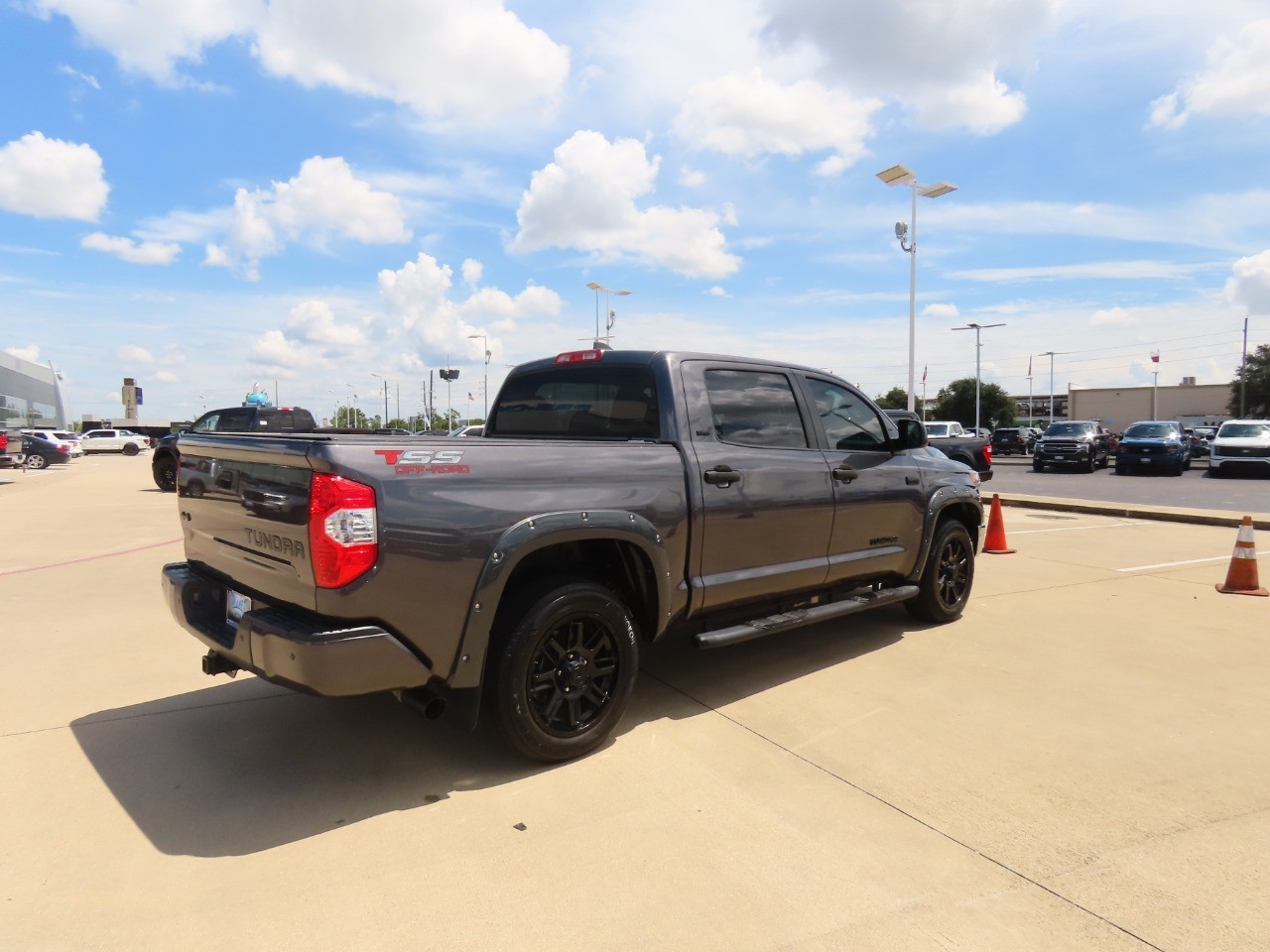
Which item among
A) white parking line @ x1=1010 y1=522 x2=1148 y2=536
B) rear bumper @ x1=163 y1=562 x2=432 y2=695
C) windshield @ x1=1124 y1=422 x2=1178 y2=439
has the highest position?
windshield @ x1=1124 y1=422 x2=1178 y2=439

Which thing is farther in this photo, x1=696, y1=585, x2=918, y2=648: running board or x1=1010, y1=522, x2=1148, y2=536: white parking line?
x1=1010, y1=522, x2=1148, y2=536: white parking line

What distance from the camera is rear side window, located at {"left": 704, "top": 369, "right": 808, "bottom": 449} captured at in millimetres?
4367

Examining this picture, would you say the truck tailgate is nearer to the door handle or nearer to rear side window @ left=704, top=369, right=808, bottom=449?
the door handle

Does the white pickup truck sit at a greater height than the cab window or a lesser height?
lesser

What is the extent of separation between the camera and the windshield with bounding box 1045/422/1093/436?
27.0 metres

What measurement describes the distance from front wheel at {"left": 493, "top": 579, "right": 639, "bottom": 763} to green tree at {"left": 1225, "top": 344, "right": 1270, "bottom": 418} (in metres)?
69.5

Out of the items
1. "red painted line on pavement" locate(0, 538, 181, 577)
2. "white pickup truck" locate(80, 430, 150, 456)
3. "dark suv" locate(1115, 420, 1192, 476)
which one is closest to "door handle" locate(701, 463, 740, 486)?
"red painted line on pavement" locate(0, 538, 181, 577)

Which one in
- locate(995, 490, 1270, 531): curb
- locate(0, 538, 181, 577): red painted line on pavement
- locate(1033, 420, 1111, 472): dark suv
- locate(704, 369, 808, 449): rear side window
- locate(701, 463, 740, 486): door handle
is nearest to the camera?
locate(701, 463, 740, 486): door handle

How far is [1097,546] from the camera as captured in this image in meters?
9.68

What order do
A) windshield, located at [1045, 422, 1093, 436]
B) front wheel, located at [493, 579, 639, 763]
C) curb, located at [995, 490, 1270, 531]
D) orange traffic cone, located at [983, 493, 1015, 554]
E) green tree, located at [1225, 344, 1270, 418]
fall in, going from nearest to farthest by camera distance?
front wheel, located at [493, 579, 639, 763] < orange traffic cone, located at [983, 493, 1015, 554] < curb, located at [995, 490, 1270, 531] < windshield, located at [1045, 422, 1093, 436] < green tree, located at [1225, 344, 1270, 418]

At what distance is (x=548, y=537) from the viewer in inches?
130

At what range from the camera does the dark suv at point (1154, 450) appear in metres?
24.1

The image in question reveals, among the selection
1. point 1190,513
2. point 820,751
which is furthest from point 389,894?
point 1190,513

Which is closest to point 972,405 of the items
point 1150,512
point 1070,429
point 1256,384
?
point 1256,384
